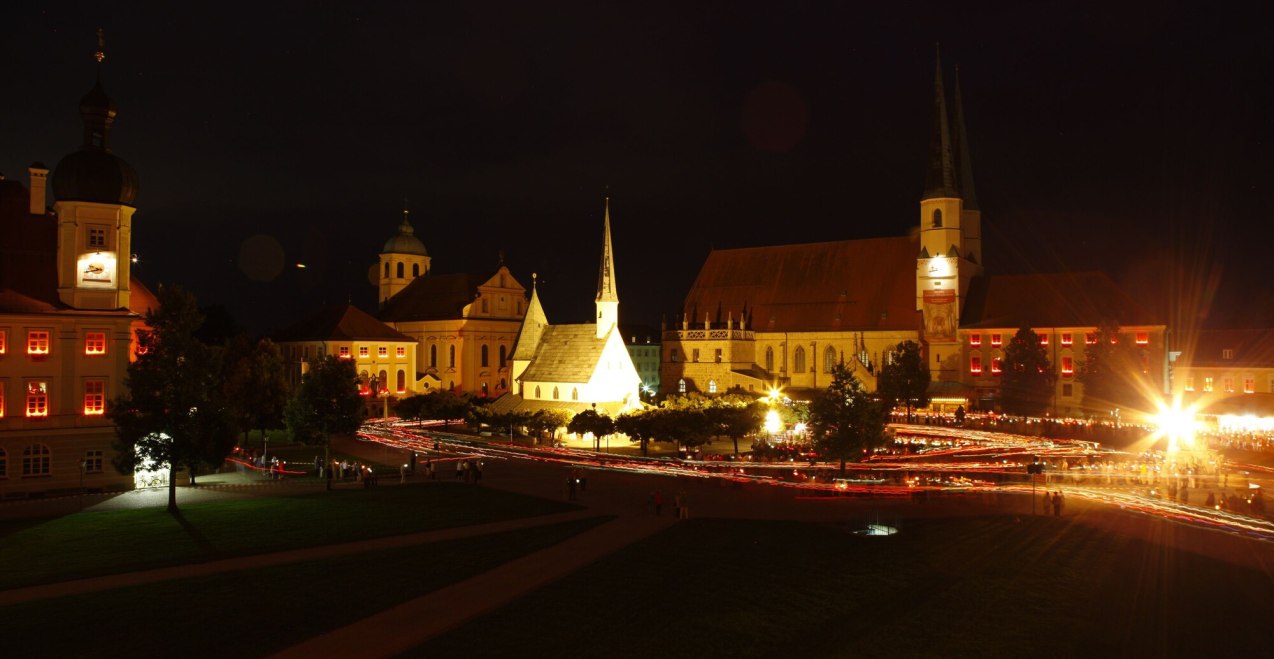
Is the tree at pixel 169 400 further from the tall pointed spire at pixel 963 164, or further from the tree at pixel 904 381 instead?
the tall pointed spire at pixel 963 164

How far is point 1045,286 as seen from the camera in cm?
7338

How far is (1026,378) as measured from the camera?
63.9 m

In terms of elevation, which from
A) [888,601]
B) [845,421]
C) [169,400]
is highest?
[169,400]

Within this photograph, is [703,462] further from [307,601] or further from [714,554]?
[307,601]

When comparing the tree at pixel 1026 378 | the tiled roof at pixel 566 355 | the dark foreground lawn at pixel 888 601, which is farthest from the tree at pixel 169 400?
the tree at pixel 1026 378

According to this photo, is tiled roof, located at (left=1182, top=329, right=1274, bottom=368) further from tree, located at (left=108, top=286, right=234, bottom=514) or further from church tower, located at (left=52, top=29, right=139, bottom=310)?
church tower, located at (left=52, top=29, right=139, bottom=310)

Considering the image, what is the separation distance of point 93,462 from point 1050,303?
65.6 m

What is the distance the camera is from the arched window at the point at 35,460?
35375mm

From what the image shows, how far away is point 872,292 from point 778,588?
61162mm

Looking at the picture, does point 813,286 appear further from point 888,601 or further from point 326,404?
point 888,601

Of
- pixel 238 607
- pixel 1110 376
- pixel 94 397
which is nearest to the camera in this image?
pixel 238 607

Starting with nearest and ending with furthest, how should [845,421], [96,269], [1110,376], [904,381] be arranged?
[845,421]
[96,269]
[1110,376]
[904,381]

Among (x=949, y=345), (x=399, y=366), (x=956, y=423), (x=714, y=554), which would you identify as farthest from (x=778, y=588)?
(x=399, y=366)

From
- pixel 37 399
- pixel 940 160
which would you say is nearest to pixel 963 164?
pixel 940 160
